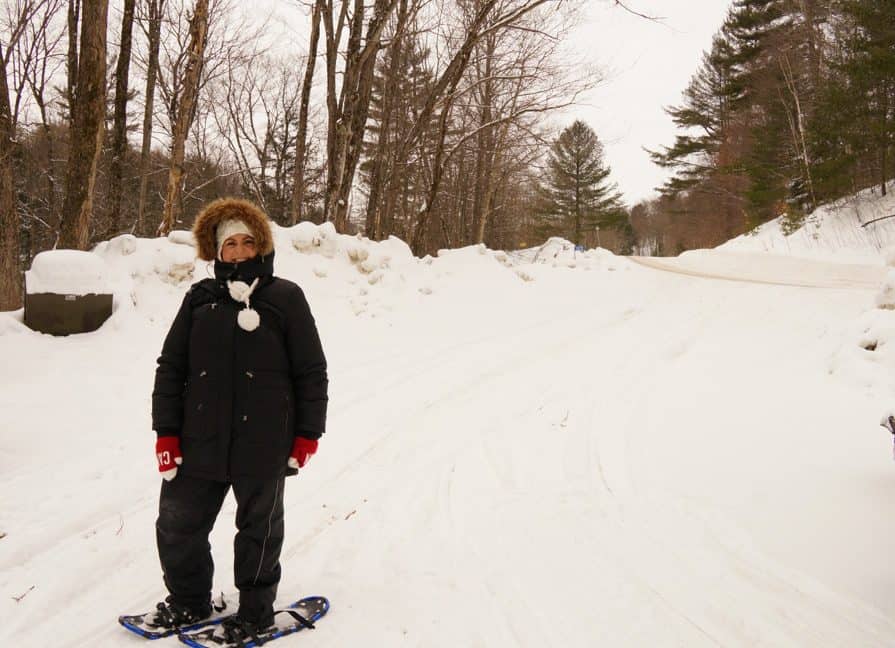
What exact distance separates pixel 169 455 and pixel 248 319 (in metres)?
0.72

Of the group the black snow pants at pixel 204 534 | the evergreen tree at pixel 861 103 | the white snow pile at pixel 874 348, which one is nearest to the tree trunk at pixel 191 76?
the black snow pants at pixel 204 534

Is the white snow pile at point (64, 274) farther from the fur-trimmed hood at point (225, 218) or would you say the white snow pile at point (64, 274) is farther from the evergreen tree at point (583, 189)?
the evergreen tree at point (583, 189)

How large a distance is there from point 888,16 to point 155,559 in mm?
26287

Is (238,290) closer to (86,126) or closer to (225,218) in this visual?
(225,218)

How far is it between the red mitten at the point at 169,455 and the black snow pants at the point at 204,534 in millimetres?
55

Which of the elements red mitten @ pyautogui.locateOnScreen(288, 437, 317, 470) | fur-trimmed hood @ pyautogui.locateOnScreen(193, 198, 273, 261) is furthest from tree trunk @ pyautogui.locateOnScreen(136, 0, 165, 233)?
red mitten @ pyautogui.locateOnScreen(288, 437, 317, 470)

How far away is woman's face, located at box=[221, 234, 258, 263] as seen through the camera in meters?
2.50

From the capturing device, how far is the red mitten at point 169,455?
237 cm

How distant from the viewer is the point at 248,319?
2.37 metres

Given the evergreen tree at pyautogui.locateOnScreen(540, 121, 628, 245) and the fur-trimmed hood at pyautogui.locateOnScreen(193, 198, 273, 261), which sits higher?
the evergreen tree at pyautogui.locateOnScreen(540, 121, 628, 245)

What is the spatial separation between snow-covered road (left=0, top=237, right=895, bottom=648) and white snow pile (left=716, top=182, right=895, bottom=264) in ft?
48.4

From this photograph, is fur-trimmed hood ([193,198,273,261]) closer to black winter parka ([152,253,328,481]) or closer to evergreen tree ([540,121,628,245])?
black winter parka ([152,253,328,481])

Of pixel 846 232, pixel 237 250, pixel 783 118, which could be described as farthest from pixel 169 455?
pixel 783 118

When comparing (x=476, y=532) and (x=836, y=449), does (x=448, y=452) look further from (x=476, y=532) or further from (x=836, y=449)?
(x=836, y=449)
